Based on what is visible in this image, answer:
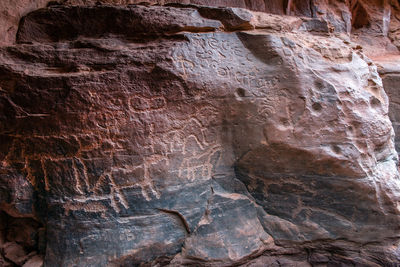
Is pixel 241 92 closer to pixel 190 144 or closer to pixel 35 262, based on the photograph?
pixel 190 144

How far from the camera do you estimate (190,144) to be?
2.34 m

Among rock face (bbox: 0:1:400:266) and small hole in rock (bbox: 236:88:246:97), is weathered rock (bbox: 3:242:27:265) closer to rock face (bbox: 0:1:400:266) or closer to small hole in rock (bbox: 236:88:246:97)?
rock face (bbox: 0:1:400:266)

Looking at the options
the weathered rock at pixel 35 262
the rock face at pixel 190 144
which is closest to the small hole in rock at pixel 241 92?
the rock face at pixel 190 144

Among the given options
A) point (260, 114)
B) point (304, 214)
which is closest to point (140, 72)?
point (260, 114)

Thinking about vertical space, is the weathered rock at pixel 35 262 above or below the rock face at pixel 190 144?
below

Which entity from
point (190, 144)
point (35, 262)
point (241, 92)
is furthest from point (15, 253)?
point (241, 92)

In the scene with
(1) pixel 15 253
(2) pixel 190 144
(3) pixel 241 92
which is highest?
(3) pixel 241 92

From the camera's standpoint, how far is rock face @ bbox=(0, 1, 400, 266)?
82.0 inches

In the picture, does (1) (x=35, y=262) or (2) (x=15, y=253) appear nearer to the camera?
(1) (x=35, y=262)

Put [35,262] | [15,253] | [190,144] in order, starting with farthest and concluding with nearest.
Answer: [190,144]
[15,253]
[35,262]

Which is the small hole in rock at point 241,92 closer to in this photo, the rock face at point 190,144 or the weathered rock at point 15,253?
the rock face at point 190,144

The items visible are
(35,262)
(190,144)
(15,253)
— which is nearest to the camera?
(35,262)

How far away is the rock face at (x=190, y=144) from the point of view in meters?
2.08

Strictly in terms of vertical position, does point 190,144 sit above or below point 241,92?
below
